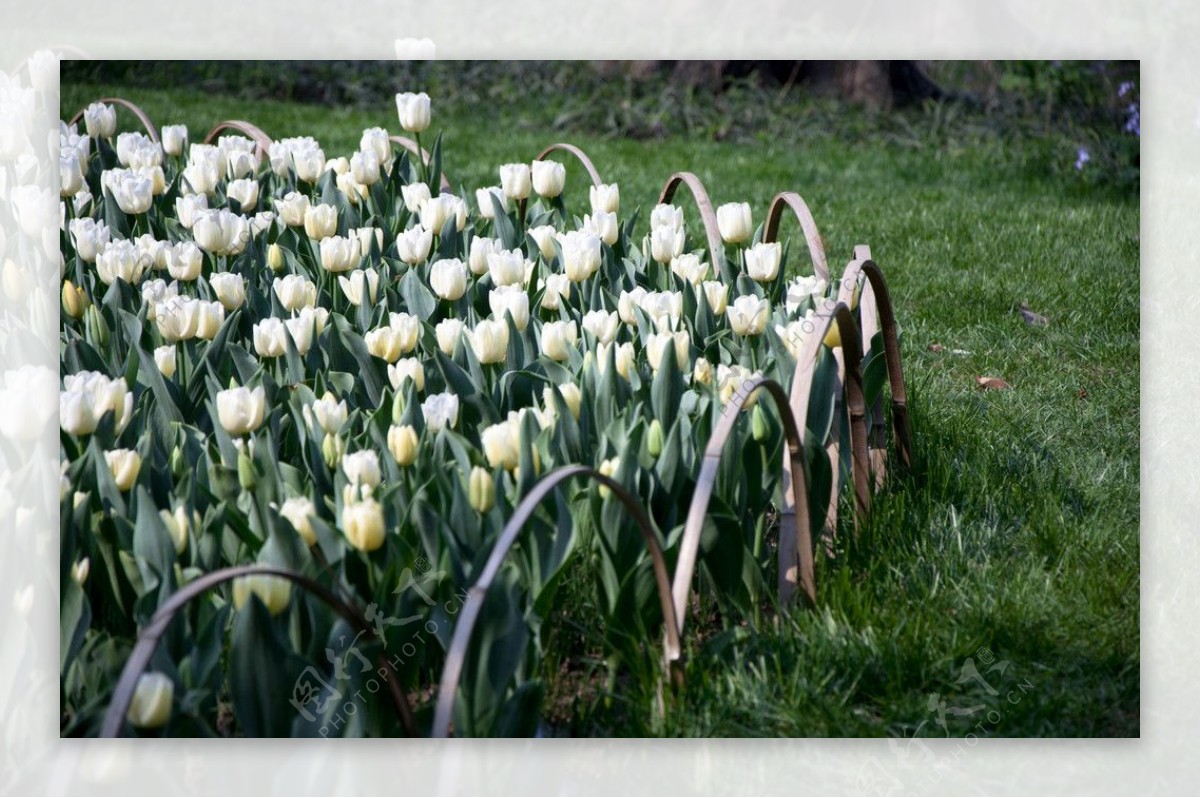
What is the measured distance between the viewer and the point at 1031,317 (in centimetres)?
296

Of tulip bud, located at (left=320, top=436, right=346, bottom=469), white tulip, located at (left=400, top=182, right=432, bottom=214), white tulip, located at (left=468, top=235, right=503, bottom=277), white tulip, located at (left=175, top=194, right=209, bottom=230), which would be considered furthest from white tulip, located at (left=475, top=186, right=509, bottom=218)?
tulip bud, located at (left=320, top=436, right=346, bottom=469)

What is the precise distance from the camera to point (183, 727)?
59.2 inches

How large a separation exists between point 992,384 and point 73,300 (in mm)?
1835

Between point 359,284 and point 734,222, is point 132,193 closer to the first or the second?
point 359,284

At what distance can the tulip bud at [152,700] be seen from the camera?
1356 millimetres

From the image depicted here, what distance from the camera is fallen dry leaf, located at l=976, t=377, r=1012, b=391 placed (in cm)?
271

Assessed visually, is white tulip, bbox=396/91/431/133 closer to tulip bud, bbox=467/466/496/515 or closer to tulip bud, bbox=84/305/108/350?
tulip bud, bbox=84/305/108/350

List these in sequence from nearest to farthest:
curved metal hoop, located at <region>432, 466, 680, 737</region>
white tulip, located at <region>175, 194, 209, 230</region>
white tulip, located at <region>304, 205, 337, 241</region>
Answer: curved metal hoop, located at <region>432, 466, 680, 737</region>
white tulip, located at <region>304, 205, 337, 241</region>
white tulip, located at <region>175, 194, 209, 230</region>

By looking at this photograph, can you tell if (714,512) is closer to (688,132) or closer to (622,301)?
(622,301)

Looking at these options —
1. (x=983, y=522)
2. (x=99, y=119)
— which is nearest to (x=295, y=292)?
(x=99, y=119)

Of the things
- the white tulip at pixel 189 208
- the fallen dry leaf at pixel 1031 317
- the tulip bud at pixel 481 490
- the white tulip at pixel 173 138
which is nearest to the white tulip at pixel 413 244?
the white tulip at pixel 189 208

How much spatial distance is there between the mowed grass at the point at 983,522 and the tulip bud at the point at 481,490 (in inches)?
11.9

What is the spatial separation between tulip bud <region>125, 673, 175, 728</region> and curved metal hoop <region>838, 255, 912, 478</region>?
1147 mm

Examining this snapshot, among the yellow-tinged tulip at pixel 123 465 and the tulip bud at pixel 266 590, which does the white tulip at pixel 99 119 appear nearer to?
the yellow-tinged tulip at pixel 123 465
